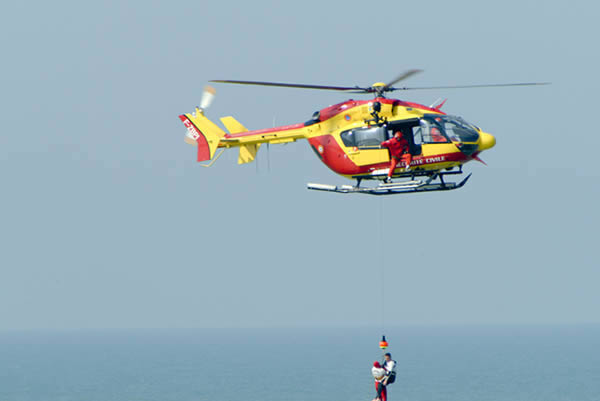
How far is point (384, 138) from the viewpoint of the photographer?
2967cm

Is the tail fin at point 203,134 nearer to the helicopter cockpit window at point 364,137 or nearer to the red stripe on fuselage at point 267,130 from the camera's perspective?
the red stripe on fuselage at point 267,130

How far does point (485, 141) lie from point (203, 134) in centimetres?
1230

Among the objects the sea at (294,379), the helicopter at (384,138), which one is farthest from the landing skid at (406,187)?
the sea at (294,379)

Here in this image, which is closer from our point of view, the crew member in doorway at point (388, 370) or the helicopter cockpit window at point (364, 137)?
the crew member in doorway at point (388, 370)

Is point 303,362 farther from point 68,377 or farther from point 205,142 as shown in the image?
point 205,142

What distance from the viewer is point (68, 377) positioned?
141125mm

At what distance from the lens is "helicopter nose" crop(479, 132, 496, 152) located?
2862 cm

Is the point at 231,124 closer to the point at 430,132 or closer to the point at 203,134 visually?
the point at 203,134

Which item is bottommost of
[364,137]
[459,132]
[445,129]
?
[459,132]

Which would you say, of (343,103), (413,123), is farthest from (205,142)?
(413,123)

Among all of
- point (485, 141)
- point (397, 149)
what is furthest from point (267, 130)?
point (485, 141)

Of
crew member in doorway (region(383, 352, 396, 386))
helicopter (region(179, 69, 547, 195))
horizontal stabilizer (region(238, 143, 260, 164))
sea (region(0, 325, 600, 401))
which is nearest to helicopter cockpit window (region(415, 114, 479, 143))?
helicopter (region(179, 69, 547, 195))

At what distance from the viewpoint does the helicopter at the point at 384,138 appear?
2862cm

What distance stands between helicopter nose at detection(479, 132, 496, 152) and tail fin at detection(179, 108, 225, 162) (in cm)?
1105
